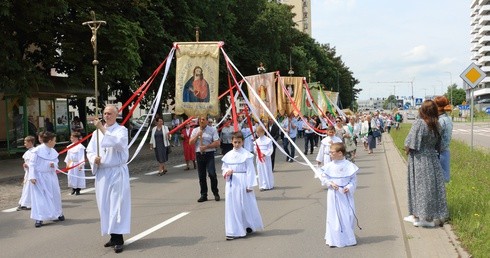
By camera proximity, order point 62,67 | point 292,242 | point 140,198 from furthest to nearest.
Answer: point 62,67, point 140,198, point 292,242

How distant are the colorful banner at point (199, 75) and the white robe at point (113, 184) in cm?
466

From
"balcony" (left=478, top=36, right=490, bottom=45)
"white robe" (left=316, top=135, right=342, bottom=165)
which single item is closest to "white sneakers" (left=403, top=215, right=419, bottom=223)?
"white robe" (left=316, top=135, right=342, bottom=165)

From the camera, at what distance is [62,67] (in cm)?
2436

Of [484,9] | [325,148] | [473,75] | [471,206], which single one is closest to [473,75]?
[473,75]

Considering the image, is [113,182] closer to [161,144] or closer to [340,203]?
[340,203]

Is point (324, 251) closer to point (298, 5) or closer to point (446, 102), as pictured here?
point (446, 102)

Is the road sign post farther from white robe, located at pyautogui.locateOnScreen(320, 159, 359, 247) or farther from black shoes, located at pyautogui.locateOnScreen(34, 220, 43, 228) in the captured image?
black shoes, located at pyautogui.locateOnScreen(34, 220, 43, 228)

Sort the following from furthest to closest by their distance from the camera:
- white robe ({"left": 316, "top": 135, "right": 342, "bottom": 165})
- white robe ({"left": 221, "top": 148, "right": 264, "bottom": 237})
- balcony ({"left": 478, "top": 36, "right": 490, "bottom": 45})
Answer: balcony ({"left": 478, "top": 36, "right": 490, "bottom": 45}) → white robe ({"left": 316, "top": 135, "right": 342, "bottom": 165}) → white robe ({"left": 221, "top": 148, "right": 264, "bottom": 237})

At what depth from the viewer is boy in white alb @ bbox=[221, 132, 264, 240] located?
792cm

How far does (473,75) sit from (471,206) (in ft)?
29.5

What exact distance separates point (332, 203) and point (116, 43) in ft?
54.9

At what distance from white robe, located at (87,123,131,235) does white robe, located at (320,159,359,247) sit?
2706 millimetres

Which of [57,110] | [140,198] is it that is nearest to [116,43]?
[57,110]

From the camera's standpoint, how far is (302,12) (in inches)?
4865
